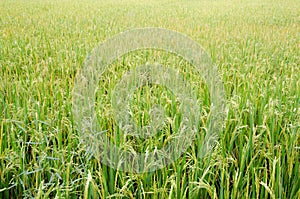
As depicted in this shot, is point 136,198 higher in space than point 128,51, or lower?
lower

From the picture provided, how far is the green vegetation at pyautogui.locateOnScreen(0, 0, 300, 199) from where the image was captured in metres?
1.41

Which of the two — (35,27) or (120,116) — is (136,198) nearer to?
(120,116)

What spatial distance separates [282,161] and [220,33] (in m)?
4.94

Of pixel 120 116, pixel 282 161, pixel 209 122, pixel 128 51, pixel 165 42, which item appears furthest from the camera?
pixel 165 42

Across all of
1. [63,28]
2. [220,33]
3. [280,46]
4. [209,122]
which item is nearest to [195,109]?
[209,122]

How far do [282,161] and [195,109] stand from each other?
2.19 ft

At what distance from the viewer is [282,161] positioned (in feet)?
5.32

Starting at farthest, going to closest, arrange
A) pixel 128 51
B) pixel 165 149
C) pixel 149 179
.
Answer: pixel 128 51
pixel 165 149
pixel 149 179

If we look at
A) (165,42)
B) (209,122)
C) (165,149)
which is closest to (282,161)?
(209,122)

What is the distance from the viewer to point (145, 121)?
2041mm

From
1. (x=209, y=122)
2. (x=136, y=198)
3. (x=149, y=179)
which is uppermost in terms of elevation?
(x=209, y=122)

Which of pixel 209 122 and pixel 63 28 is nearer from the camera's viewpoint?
pixel 209 122

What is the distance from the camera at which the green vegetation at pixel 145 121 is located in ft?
4.63

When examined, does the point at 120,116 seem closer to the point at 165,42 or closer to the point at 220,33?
A: the point at 165,42
